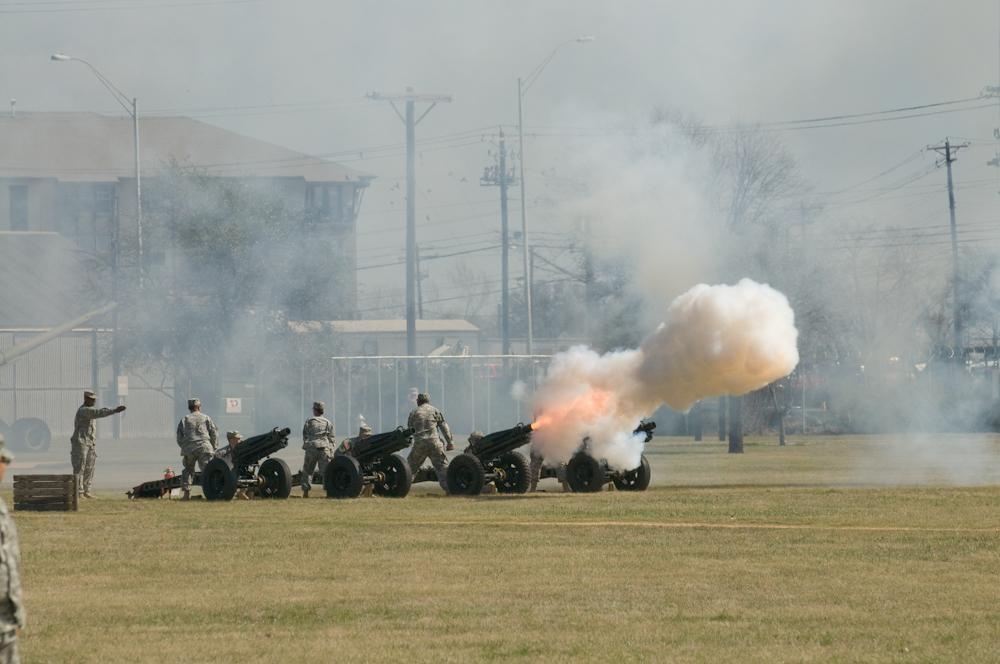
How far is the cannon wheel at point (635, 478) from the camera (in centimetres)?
3025

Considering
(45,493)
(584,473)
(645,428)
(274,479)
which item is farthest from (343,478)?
(645,428)

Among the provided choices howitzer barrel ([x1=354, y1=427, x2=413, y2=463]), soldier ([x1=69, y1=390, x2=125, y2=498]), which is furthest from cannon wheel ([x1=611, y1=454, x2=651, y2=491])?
soldier ([x1=69, y1=390, x2=125, y2=498])

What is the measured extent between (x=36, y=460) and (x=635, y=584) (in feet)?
122

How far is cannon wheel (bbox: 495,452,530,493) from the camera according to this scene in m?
30.1

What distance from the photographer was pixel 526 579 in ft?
55.1

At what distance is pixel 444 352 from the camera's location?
80.4 m

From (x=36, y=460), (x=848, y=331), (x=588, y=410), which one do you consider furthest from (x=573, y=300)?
(x=588, y=410)

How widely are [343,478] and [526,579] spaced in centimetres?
1328

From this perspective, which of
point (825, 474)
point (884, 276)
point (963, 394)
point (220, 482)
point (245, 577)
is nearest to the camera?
point (245, 577)

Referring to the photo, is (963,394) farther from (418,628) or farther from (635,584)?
(418,628)

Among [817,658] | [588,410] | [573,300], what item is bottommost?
[817,658]

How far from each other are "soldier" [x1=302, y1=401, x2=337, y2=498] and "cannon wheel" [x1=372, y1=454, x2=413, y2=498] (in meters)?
1.27

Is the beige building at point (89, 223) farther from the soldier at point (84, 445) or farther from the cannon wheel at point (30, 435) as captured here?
the soldier at point (84, 445)

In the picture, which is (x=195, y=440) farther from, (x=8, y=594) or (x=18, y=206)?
(x=18, y=206)
